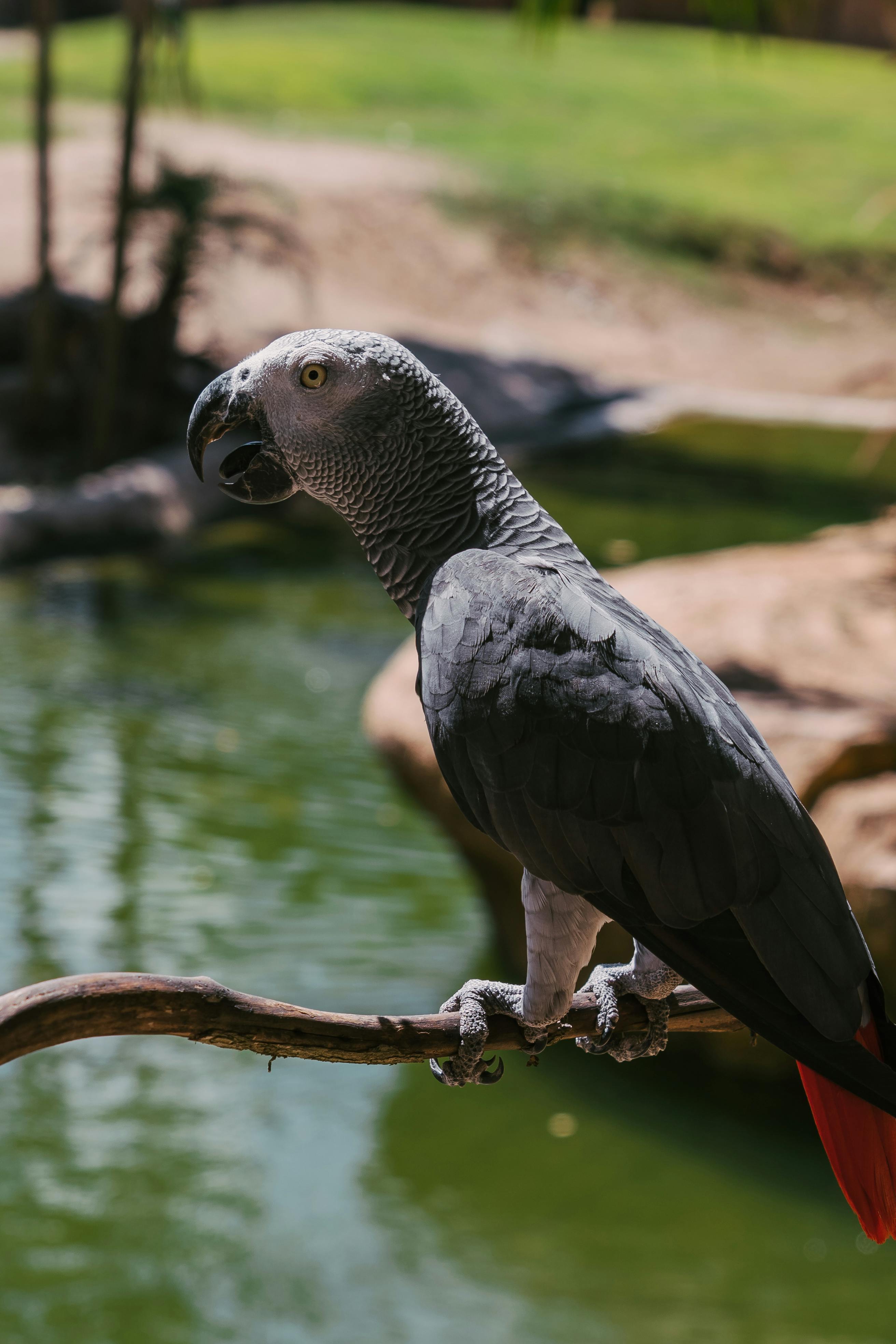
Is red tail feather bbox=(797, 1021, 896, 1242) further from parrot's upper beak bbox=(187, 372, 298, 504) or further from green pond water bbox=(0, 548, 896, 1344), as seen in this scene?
green pond water bbox=(0, 548, 896, 1344)

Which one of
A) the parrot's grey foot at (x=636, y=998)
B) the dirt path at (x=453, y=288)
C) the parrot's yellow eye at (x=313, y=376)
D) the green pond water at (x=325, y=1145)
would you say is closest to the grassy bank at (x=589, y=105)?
the dirt path at (x=453, y=288)

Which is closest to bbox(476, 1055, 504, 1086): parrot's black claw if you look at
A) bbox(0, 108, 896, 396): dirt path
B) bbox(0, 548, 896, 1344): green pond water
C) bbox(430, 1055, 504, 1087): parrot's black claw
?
bbox(430, 1055, 504, 1087): parrot's black claw

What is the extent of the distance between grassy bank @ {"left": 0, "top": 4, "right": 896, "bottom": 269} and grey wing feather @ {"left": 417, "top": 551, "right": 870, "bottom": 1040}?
41.8 feet

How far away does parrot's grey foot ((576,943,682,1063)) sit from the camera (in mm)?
1611

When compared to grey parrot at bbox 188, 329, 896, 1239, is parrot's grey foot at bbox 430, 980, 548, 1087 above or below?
below

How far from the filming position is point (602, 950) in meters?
3.11

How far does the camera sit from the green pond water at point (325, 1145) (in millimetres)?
2682

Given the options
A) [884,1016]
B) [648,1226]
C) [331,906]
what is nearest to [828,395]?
[331,906]

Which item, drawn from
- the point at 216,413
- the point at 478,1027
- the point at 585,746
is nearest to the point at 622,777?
the point at 585,746

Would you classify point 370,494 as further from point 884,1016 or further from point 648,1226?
point 648,1226

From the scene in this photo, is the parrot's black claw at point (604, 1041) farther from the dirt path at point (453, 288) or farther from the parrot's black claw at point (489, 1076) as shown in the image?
the dirt path at point (453, 288)

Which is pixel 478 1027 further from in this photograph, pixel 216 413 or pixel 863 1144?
pixel 216 413

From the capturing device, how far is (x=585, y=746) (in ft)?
4.63

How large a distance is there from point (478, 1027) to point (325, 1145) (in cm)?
179
